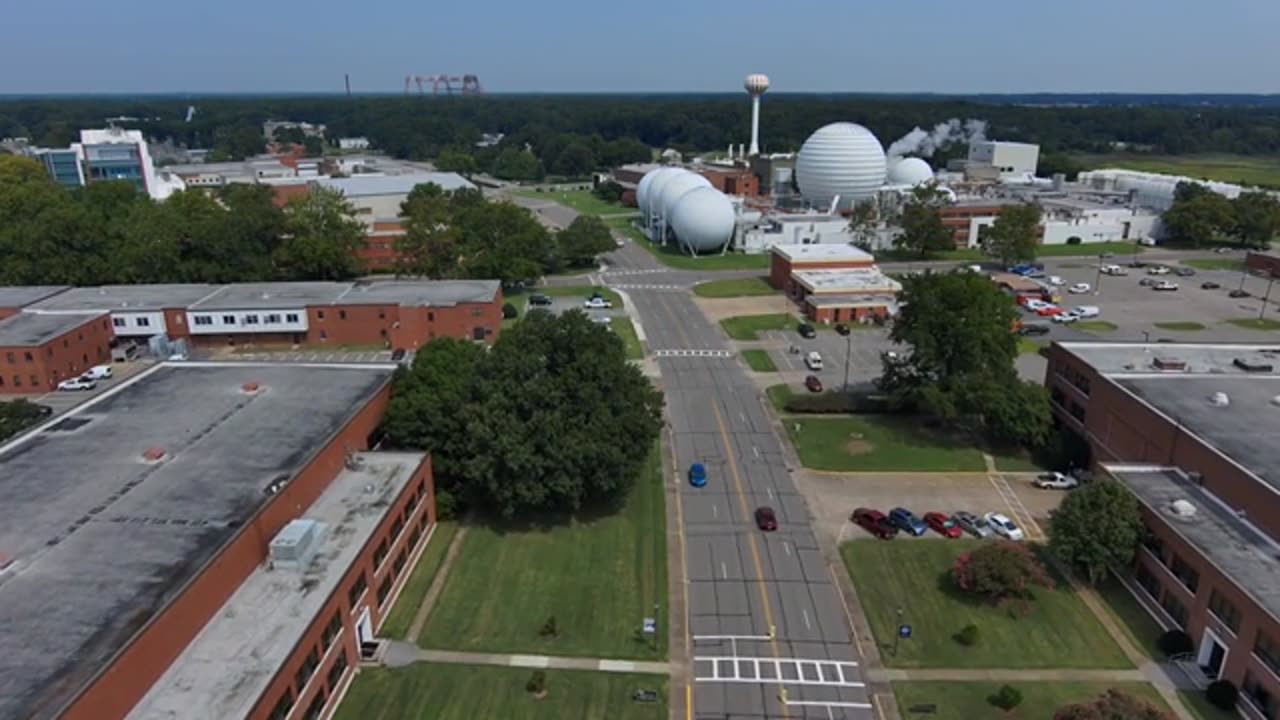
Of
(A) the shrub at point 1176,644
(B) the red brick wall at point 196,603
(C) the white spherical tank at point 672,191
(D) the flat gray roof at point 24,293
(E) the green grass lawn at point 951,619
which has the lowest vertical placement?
(E) the green grass lawn at point 951,619

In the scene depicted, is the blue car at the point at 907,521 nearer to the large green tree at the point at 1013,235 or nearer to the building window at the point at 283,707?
the building window at the point at 283,707

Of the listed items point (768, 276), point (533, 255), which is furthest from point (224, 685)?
point (768, 276)

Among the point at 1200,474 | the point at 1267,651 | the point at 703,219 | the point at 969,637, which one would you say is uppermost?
the point at 703,219

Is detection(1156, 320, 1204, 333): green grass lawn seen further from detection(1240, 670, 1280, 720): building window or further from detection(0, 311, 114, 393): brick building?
detection(0, 311, 114, 393): brick building

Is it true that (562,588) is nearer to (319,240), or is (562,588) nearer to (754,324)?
(754,324)

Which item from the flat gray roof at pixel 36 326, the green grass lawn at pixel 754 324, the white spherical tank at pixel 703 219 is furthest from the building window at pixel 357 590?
the white spherical tank at pixel 703 219

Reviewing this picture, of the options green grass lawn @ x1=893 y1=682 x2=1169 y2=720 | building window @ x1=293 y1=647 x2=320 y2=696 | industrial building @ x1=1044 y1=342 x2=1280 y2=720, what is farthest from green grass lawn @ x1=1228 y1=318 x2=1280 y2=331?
building window @ x1=293 y1=647 x2=320 y2=696

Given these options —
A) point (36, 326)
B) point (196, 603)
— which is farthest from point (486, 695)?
point (36, 326)
